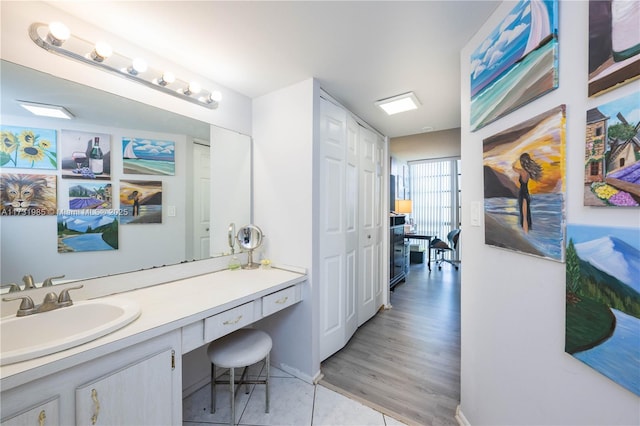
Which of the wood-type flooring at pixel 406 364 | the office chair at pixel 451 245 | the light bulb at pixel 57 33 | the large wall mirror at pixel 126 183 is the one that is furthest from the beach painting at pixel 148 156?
the office chair at pixel 451 245

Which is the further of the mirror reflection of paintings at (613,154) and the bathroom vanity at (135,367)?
the bathroom vanity at (135,367)

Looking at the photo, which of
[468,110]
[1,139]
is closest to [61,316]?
[1,139]

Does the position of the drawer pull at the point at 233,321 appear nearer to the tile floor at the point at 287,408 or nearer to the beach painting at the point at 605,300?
the tile floor at the point at 287,408

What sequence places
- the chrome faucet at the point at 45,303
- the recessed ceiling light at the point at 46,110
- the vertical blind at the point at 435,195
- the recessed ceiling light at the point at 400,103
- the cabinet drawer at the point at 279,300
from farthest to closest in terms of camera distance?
the vertical blind at the point at 435,195
the recessed ceiling light at the point at 400,103
the cabinet drawer at the point at 279,300
the recessed ceiling light at the point at 46,110
the chrome faucet at the point at 45,303

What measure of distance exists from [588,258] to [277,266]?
69.0 inches

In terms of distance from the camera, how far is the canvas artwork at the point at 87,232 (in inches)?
49.6

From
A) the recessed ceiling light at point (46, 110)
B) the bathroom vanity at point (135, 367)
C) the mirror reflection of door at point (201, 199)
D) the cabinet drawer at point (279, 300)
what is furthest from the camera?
the mirror reflection of door at point (201, 199)

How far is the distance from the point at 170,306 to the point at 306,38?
163 centimetres

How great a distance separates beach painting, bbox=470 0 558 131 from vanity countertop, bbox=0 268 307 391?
61.7 inches

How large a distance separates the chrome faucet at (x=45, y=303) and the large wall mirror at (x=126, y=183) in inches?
5.1

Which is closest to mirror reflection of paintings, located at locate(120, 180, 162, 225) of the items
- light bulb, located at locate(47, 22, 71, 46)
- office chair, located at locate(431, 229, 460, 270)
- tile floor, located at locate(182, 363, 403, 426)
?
light bulb, located at locate(47, 22, 71, 46)

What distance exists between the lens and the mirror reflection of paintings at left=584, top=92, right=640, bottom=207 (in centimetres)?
64

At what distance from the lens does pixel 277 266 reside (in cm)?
199

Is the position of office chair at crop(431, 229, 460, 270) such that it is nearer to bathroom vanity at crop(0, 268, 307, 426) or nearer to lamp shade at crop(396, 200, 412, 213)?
lamp shade at crop(396, 200, 412, 213)
